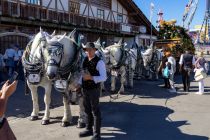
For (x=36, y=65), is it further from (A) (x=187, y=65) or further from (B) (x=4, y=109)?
(A) (x=187, y=65)

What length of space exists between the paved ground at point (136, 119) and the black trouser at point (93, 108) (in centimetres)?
37

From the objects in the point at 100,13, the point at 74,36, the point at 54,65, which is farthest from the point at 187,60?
the point at 100,13

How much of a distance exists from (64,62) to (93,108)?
4.33 ft

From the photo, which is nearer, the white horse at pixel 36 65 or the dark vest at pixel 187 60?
the white horse at pixel 36 65

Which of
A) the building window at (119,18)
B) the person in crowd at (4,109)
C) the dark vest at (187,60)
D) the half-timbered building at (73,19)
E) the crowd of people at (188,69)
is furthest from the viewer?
the building window at (119,18)

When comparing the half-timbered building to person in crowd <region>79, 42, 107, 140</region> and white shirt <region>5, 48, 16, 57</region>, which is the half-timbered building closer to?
white shirt <region>5, 48, 16, 57</region>

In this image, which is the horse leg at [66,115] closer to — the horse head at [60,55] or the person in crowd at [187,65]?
the horse head at [60,55]

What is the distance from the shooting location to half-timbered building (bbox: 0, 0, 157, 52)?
2000cm

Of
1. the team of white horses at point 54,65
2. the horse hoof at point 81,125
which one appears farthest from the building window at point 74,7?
the horse hoof at point 81,125

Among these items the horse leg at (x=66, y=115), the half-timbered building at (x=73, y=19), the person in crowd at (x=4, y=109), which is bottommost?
the horse leg at (x=66, y=115)

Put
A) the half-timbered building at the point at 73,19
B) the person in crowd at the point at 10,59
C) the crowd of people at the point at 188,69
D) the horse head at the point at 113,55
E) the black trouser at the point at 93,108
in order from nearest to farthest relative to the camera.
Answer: the black trouser at the point at 93,108, the horse head at the point at 113,55, the crowd of people at the point at 188,69, the person in crowd at the point at 10,59, the half-timbered building at the point at 73,19

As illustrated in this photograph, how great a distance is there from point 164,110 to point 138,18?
93.1ft

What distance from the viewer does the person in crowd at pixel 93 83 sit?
649 centimetres

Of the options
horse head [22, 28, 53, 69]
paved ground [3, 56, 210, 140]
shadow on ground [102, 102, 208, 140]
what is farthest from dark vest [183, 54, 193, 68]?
horse head [22, 28, 53, 69]
